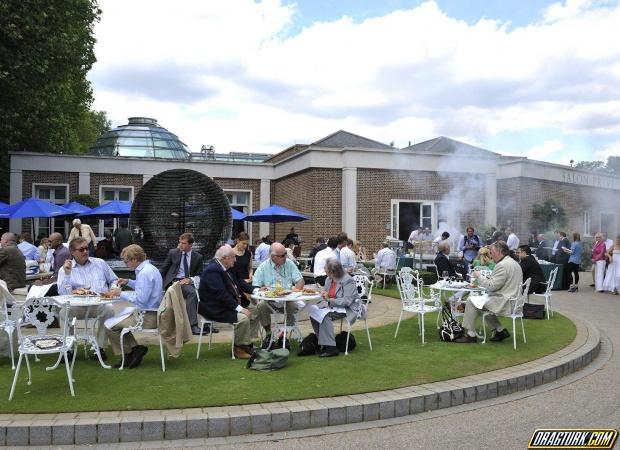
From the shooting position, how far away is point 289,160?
26922mm

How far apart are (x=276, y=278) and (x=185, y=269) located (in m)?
1.88

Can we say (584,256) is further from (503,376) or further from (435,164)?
(503,376)

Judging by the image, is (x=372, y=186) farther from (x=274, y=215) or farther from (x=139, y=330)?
(x=139, y=330)

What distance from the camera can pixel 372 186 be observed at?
79.0 ft

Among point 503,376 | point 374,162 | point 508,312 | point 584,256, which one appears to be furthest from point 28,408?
point 584,256

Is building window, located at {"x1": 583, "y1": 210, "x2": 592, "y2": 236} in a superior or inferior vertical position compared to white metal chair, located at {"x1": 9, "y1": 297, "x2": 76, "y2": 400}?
superior

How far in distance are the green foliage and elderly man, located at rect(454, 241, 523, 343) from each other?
56.1 feet

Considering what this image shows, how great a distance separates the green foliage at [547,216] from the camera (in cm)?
2442

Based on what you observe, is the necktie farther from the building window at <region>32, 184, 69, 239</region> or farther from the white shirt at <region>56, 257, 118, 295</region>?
the building window at <region>32, 184, 69, 239</region>

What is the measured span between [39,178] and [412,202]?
17699 millimetres

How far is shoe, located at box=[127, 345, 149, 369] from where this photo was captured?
6.91 metres

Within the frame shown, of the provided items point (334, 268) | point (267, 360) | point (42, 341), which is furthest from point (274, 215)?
point (42, 341)

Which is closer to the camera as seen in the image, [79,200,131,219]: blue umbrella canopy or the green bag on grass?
the green bag on grass

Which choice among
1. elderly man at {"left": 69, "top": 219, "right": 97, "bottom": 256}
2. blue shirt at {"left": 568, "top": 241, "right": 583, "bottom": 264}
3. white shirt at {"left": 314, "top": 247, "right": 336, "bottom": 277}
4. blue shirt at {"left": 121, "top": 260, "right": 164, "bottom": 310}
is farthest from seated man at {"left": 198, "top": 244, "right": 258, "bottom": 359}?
blue shirt at {"left": 568, "top": 241, "right": 583, "bottom": 264}
